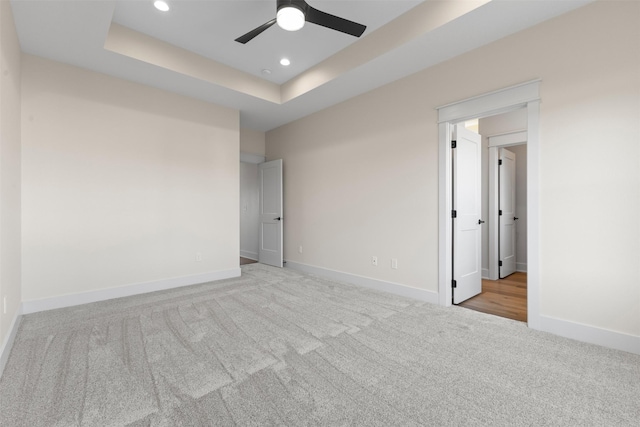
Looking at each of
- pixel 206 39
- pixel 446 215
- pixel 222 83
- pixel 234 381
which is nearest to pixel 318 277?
pixel 446 215

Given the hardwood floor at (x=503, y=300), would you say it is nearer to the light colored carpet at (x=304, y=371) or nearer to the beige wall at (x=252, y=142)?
the light colored carpet at (x=304, y=371)

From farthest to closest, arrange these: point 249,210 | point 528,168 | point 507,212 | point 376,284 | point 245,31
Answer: point 249,210 → point 507,212 → point 376,284 → point 245,31 → point 528,168

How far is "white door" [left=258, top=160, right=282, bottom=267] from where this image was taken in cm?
540

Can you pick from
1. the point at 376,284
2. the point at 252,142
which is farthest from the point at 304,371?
the point at 252,142

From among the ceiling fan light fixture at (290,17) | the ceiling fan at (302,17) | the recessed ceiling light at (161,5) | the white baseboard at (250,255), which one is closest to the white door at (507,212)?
A: the ceiling fan at (302,17)

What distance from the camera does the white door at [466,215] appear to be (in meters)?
3.25

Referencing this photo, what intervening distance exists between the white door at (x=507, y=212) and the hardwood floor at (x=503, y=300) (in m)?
0.40

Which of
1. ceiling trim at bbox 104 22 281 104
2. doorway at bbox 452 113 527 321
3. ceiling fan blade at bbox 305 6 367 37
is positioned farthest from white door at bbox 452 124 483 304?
ceiling trim at bbox 104 22 281 104

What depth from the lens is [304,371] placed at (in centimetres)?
188

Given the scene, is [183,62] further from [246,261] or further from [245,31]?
[246,261]

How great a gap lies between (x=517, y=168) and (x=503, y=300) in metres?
2.98

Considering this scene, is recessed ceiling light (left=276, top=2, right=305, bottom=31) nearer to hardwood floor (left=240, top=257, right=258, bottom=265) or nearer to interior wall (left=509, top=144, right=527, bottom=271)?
hardwood floor (left=240, top=257, right=258, bottom=265)

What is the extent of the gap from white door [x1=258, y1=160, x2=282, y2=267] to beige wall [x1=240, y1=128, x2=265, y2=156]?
13.3 inches

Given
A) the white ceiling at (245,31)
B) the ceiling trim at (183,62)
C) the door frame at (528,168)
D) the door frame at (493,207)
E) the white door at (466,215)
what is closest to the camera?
the white ceiling at (245,31)
